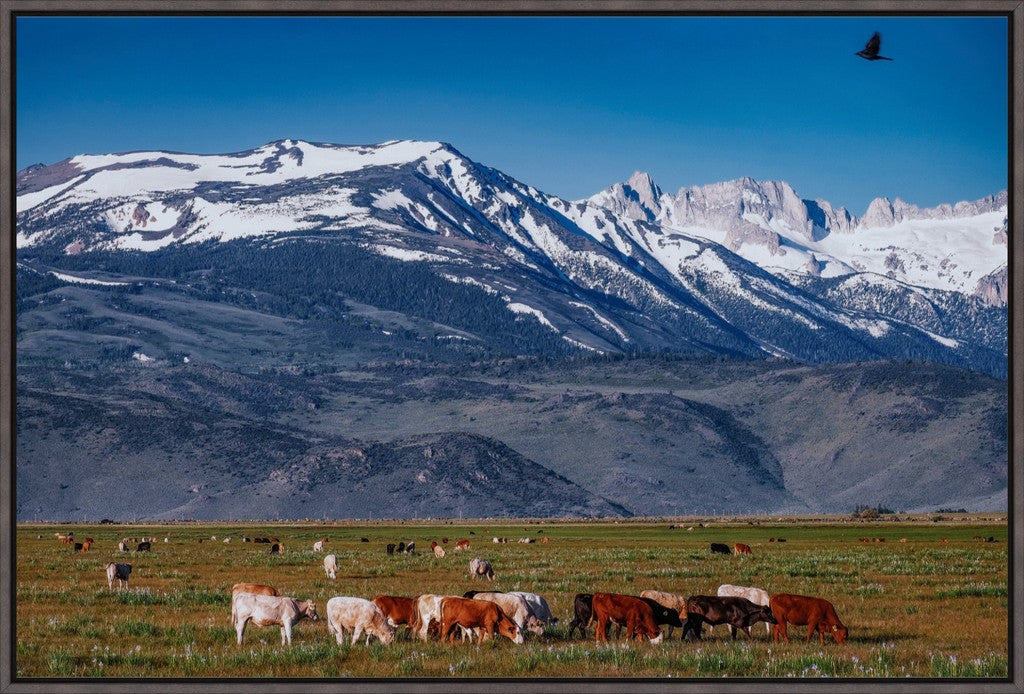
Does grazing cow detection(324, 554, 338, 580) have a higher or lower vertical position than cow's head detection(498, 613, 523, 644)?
lower

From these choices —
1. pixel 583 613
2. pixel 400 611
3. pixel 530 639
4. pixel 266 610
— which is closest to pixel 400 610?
pixel 400 611

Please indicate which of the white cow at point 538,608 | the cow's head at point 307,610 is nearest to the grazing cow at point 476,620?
the white cow at point 538,608

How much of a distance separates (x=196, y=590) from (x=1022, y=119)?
32.3 metres

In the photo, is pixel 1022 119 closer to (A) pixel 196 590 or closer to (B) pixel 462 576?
(A) pixel 196 590

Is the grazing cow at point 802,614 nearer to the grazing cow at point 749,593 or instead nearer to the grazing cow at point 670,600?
the grazing cow at point 670,600

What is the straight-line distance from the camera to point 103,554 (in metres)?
76.0

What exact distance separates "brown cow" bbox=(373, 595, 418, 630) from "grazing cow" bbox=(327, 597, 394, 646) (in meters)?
1.13

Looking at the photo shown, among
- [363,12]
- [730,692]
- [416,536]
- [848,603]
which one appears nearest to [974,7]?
[363,12]

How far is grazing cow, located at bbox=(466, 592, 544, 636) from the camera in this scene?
30375mm

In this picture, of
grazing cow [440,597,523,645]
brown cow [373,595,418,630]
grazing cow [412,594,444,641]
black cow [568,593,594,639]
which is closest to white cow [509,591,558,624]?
black cow [568,593,594,639]

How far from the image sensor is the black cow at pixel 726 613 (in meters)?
30.9

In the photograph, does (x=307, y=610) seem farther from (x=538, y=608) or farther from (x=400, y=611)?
(x=538, y=608)

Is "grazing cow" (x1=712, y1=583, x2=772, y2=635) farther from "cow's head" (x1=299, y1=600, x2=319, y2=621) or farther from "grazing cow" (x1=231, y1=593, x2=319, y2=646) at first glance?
"grazing cow" (x1=231, y1=593, x2=319, y2=646)

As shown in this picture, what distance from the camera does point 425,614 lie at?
30359 millimetres
